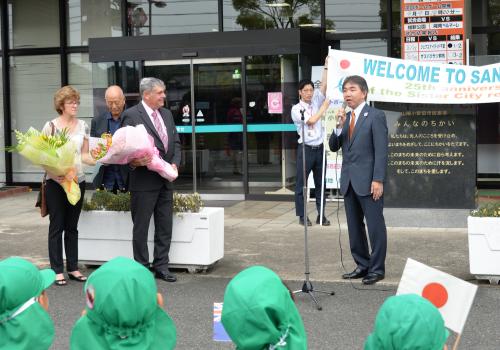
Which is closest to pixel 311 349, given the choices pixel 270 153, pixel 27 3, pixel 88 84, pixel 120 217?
pixel 120 217

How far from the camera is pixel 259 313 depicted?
2.70 m

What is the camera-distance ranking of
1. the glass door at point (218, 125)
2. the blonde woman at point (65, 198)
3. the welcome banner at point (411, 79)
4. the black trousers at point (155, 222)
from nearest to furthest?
1. the blonde woman at point (65, 198)
2. the black trousers at point (155, 222)
3. the welcome banner at point (411, 79)
4. the glass door at point (218, 125)

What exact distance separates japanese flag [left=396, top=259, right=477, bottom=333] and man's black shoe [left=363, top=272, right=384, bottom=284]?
11.5 ft

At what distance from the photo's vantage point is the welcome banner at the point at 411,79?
1008cm

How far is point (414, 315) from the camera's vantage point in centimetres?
268

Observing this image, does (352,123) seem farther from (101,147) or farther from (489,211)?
(101,147)

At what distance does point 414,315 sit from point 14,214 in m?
11.3

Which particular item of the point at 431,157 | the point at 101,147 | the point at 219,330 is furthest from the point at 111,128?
A: the point at 219,330

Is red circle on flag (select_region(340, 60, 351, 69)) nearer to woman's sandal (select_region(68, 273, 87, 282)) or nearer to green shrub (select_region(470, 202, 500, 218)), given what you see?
green shrub (select_region(470, 202, 500, 218))

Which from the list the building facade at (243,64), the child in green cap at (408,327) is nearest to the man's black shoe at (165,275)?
the child in green cap at (408,327)

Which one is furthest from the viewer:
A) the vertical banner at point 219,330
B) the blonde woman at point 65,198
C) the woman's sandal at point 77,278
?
the woman's sandal at point 77,278

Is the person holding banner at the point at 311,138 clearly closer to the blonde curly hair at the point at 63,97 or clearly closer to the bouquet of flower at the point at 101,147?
the bouquet of flower at the point at 101,147

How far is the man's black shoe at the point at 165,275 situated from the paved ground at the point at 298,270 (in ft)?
0.26

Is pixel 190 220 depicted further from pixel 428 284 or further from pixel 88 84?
pixel 88 84
